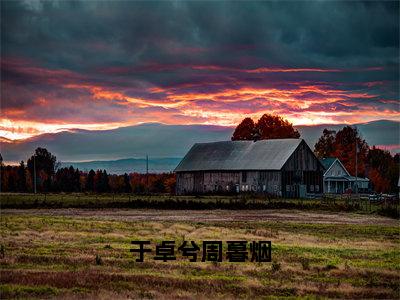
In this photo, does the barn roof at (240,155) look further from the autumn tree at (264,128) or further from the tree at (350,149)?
the tree at (350,149)

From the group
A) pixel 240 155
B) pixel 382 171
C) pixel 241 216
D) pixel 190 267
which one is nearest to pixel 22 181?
pixel 240 155

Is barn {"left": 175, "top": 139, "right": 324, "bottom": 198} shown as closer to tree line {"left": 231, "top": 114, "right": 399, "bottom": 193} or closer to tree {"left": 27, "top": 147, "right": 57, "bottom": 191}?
tree line {"left": 231, "top": 114, "right": 399, "bottom": 193}

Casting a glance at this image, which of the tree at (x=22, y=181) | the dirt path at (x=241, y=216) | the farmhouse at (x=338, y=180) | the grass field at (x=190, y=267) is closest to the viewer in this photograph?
the grass field at (x=190, y=267)

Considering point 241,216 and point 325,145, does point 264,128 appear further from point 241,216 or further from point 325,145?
point 241,216

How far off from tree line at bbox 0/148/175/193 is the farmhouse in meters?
28.8

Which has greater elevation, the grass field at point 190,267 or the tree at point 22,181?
the tree at point 22,181

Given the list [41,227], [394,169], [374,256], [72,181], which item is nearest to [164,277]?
[374,256]

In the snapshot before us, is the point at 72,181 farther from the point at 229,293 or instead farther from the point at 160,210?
the point at 229,293

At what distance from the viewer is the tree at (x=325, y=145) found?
14229 centimetres

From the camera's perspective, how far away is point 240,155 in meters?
Result: 99.9

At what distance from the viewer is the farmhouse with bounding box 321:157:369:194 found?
110750 mm

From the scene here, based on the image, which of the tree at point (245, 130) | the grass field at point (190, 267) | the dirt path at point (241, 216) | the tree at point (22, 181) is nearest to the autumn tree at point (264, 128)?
the tree at point (245, 130)

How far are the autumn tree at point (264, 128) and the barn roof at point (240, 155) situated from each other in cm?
1658

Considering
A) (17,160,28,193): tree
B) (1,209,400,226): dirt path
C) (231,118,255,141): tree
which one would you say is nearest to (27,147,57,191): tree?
(17,160,28,193): tree
